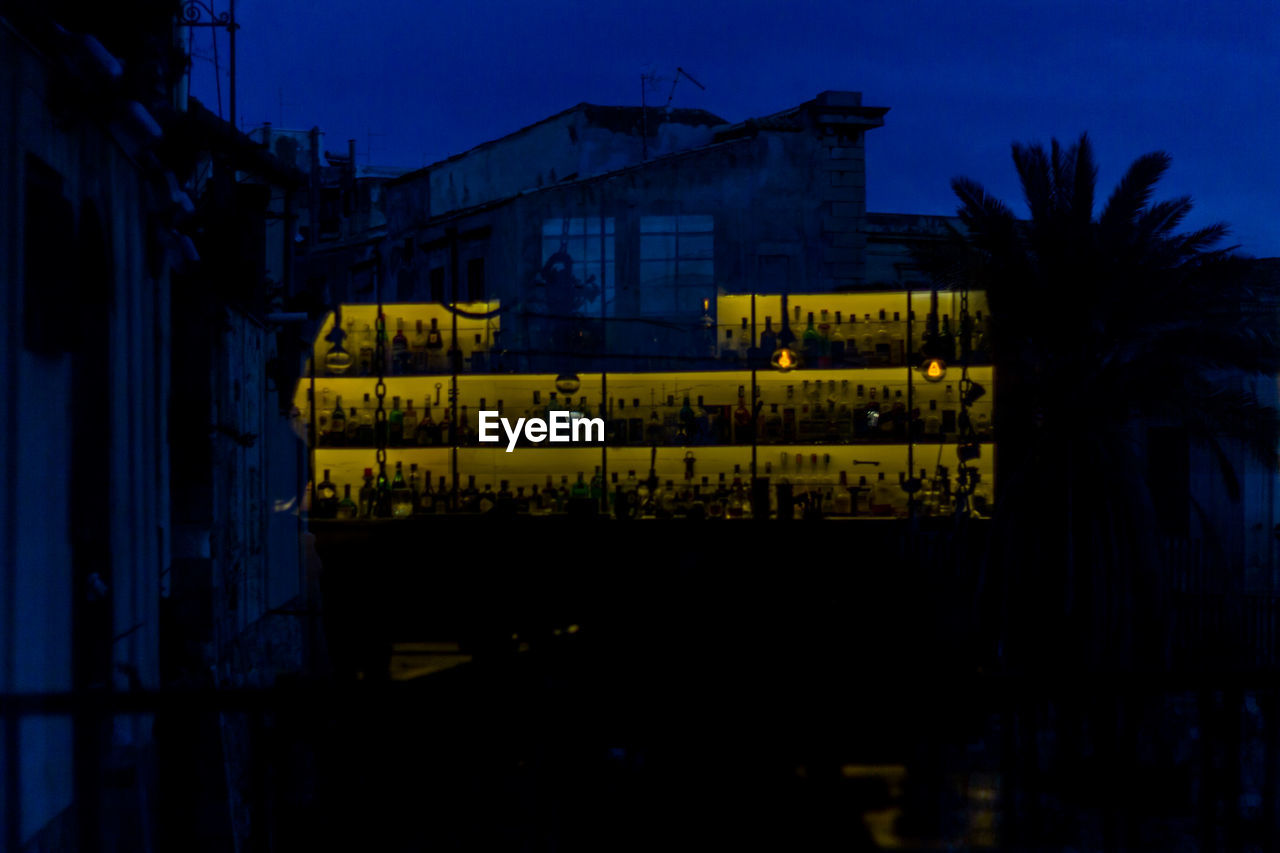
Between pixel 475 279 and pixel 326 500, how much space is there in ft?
23.9

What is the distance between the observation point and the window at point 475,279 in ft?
76.6

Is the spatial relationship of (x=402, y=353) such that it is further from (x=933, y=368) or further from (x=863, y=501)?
(x=933, y=368)

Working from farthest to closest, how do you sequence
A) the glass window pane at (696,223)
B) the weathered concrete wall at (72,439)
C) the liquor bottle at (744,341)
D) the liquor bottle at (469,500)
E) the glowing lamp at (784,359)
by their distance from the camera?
1. the glass window pane at (696,223)
2. the liquor bottle at (469,500)
3. the liquor bottle at (744,341)
4. the glowing lamp at (784,359)
5. the weathered concrete wall at (72,439)

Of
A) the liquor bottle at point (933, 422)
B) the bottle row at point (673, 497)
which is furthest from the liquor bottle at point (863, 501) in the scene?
the liquor bottle at point (933, 422)

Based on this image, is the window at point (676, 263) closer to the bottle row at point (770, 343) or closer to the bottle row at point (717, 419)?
the bottle row at point (770, 343)

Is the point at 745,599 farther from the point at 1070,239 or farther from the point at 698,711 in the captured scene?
the point at 698,711

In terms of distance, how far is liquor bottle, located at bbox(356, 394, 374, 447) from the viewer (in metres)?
17.5

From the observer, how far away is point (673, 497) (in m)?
17.4

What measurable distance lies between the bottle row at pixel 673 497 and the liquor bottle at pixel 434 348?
4.83 feet

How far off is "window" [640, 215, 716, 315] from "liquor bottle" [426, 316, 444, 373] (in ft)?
15.6

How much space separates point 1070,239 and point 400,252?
1559 centimetres

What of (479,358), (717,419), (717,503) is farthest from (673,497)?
(479,358)

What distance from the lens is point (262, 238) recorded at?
1195 cm

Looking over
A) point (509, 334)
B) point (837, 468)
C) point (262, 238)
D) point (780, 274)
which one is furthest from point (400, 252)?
point (262, 238)
